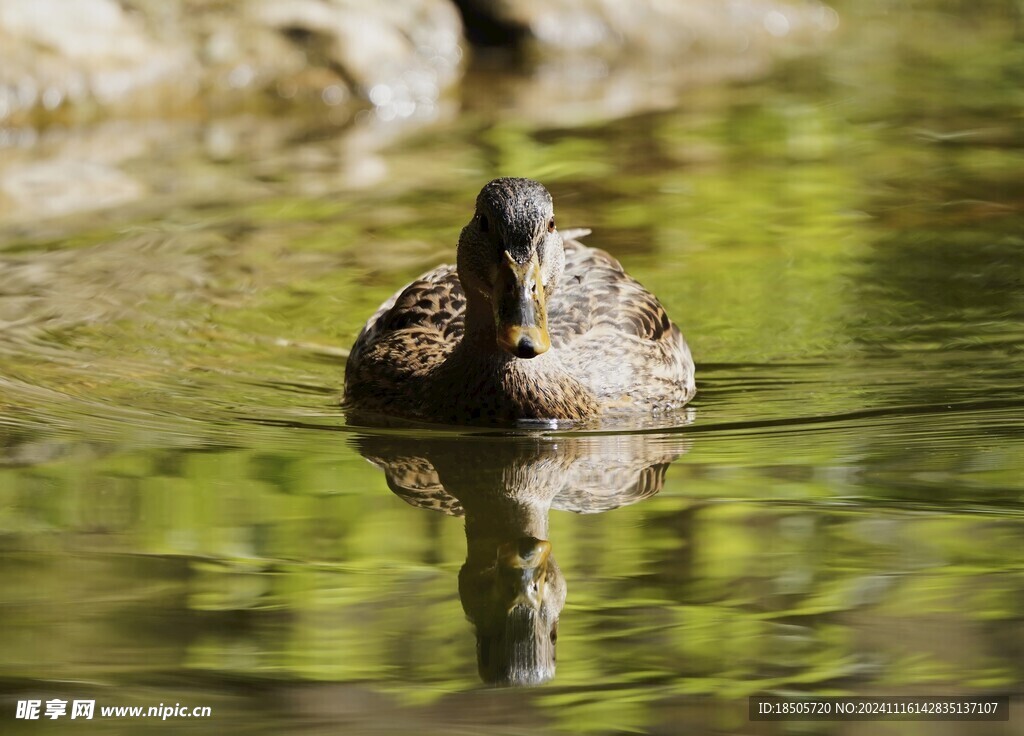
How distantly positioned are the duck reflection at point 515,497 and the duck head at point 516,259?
46cm

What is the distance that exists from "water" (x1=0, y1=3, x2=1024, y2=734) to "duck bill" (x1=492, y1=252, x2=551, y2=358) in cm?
51

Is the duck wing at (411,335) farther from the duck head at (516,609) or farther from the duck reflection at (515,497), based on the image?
→ the duck head at (516,609)

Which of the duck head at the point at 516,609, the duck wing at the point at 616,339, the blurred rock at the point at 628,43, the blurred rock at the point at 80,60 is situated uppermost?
the blurred rock at the point at 628,43

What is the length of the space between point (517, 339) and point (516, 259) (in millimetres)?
410

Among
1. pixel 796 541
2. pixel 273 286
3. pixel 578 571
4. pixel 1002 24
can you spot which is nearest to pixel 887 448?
pixel 796 541

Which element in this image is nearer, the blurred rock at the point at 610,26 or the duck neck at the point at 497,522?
the duck neck at the point at 497,522

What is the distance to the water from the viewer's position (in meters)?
4.81

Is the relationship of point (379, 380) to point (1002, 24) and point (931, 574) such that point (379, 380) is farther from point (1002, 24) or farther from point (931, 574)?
point (1002, 24)

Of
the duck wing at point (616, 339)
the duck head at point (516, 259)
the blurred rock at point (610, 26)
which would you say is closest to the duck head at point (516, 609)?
the duck head at point (516, 259)

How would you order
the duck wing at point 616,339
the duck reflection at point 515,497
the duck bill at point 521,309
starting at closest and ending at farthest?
the duck reflection at point 515,497
the duck bill at point 521,309
the duck wing at point 616,339

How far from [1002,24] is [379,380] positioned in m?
11.7

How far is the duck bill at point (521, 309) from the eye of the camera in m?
6.60

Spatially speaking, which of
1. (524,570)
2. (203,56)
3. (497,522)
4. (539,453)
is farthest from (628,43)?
(524,570)

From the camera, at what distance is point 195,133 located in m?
14.3
